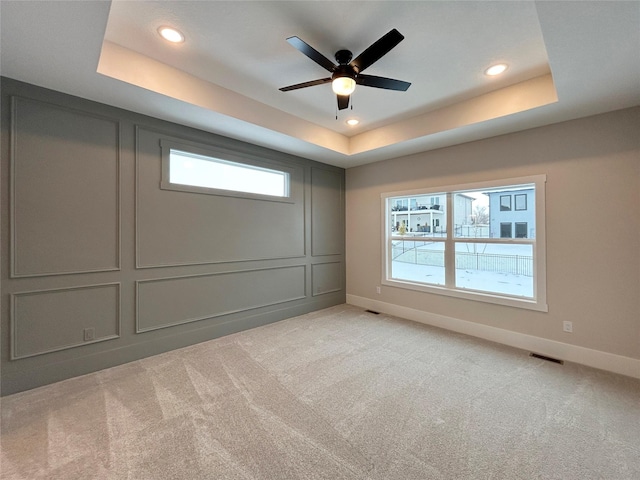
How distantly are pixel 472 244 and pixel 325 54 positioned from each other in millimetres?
3036

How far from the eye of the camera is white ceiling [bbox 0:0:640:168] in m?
1.71

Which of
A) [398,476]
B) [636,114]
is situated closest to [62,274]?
[398,476]

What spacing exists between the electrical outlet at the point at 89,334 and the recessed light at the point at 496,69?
4532mm

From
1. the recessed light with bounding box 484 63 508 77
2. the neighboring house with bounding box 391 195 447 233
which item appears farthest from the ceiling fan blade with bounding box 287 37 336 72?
the neighboring house with bounding box 391 195 447 233

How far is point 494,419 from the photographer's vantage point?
195 centimetres

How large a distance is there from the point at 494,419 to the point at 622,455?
66cm

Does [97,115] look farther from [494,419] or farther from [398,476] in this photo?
[494,419]

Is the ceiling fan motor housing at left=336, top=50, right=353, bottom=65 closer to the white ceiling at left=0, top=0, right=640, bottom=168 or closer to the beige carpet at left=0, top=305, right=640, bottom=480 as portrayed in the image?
the white ceiling at left=0, top=0, right=640, bottom=168

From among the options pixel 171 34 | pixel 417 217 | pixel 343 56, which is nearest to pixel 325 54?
pixel 343 56

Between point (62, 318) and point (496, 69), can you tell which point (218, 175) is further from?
point (496, 69)

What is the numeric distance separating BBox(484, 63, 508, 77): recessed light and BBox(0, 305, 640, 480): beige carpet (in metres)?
2.90

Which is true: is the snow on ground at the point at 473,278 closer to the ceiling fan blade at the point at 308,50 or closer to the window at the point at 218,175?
the window at the point at 218,175

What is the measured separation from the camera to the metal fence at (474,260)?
10.8 feet

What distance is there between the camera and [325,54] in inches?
92.7
